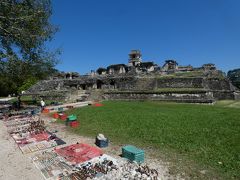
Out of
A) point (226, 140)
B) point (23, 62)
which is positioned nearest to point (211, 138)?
point (226, 140)

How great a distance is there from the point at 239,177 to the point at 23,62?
2266 cm

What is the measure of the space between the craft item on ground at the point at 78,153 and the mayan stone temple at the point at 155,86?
1997cm

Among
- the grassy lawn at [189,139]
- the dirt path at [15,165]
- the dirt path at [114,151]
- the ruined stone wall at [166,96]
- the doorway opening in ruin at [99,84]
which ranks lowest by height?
the dirt path at [15,165]

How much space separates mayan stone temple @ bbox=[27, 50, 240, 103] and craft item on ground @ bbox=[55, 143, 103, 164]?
20.0 meters

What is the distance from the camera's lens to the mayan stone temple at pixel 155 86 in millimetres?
28016

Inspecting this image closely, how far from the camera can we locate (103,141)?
9.66m

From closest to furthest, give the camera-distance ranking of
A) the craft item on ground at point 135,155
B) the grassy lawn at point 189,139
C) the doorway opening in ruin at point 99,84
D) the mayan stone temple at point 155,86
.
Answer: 1. the grassy lawn at point 189,139
2. the craft item on ground at point 135,155
3. the mayan stone temple at point 155,86
4. the doorway opening in ruin at point 99,84

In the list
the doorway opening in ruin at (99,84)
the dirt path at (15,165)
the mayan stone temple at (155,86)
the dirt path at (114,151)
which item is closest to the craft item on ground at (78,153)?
the dirt path at (114,151)

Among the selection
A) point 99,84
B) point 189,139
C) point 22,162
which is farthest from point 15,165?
point 99,84

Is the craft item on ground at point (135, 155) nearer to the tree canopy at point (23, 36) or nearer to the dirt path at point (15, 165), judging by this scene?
the dirt path at point (15, 165)

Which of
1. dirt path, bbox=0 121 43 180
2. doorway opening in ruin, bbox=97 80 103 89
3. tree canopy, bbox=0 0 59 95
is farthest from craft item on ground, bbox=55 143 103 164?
doorway opening in ruin, bbox=97 80 103 89

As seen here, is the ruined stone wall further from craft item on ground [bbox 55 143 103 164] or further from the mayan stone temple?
craft item on ground [bbox 55 143 103 164]

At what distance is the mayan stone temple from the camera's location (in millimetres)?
28016

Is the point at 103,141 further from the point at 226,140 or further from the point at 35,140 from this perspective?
the point at 226,140
